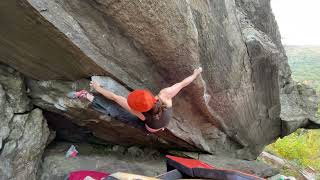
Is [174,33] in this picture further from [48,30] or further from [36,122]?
[36,122]

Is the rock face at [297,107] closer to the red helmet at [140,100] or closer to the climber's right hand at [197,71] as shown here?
the climber's right hand at [197,71]

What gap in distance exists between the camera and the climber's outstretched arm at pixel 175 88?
6.67 meters

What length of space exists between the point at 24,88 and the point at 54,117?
51.4 inches

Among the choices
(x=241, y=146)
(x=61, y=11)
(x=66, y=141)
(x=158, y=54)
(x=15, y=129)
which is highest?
(x=61, y=11)

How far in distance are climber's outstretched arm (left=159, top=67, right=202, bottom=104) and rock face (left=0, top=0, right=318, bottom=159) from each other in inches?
6.8

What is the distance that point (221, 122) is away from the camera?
32.2 ft

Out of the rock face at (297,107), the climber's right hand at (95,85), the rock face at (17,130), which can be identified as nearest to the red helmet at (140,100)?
the climber's right hand at (95,85)

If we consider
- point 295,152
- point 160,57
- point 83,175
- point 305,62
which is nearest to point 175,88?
point 160,57

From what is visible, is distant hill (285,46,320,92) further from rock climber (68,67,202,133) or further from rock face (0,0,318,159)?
rock climber (68,67,202,133)

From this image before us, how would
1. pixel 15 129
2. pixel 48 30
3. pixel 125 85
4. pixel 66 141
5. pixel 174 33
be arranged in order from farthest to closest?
pixel 66 141
pixel 15 129
pixel 125 85
pixel 174 33
pixel 48 30

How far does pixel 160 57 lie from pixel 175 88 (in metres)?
0.67

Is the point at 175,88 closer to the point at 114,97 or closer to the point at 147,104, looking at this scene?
the point at 114,97

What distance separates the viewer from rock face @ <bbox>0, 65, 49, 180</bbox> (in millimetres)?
7418

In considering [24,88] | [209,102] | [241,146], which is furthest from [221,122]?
[24,88]
